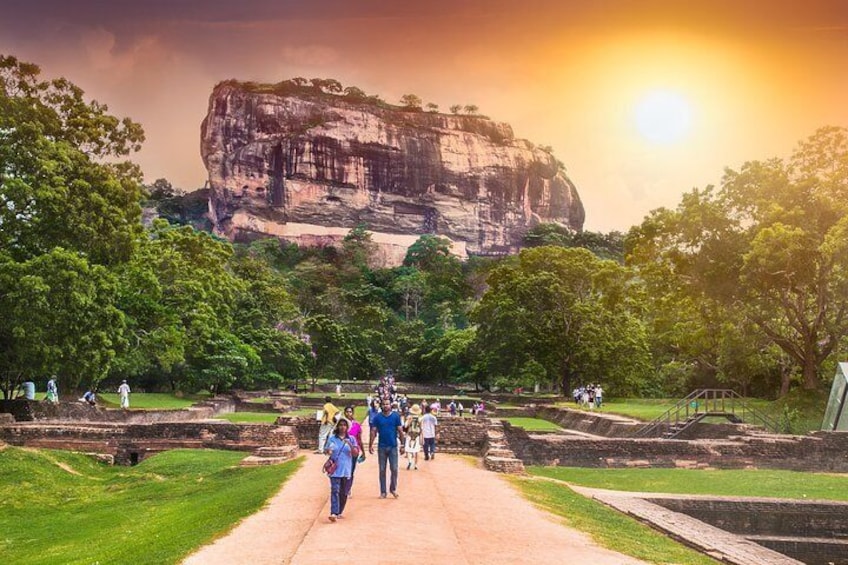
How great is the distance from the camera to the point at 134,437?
2083 cm

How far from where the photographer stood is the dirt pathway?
763 centimetres

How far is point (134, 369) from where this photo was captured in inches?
1233

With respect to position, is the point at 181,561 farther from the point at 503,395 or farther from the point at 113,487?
the point at 503,395

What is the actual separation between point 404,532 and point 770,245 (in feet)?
67.3

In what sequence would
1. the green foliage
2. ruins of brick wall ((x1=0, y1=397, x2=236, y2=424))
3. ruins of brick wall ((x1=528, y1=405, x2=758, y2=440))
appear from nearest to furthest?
ruins of brick wall ((x1=0, y1=397, x2=236, y2=424)) → ruins of brick wall ((x1=528, y1=405, x2=758, y2=440)) → the green foliage

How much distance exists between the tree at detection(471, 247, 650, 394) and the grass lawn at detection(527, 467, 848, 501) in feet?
68.0

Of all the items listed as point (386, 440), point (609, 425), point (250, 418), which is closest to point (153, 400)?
point (250, 418)

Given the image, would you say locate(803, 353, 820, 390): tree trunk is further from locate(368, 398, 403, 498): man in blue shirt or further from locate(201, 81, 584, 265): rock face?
locate(201, 81, 584, 265): rock face

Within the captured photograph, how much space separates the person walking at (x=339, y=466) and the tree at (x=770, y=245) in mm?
19744

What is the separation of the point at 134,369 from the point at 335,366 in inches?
860

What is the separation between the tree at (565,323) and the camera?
40219mm

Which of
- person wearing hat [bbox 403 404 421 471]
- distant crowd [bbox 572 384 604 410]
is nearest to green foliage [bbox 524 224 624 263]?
distant crowd [bbox 572 384 604 410]

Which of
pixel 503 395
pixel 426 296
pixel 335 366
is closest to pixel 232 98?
pixel 426 296

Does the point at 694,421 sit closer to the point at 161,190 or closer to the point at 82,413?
the point at 82,413
